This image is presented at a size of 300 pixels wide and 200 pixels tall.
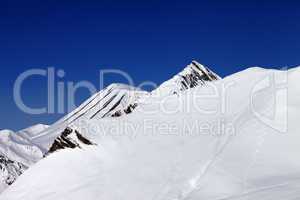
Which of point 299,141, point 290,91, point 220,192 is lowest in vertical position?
point 220,192

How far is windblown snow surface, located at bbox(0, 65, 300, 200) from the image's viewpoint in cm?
2812

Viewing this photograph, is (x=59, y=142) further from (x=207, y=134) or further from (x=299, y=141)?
(x=299, y=141)

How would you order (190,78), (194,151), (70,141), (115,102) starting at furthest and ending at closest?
(115,102) < (190,78) < (70,141) < (194,151)

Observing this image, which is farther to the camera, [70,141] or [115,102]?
[115,102]

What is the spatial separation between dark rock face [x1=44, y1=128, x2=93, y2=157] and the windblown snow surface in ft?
1.86

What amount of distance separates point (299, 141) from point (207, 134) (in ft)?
29.3

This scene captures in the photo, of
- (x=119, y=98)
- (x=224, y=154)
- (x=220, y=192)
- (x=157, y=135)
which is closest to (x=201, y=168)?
(x=224, y=154)

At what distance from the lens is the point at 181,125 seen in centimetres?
4338

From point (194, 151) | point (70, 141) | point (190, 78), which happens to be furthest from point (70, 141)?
point (190, 78)

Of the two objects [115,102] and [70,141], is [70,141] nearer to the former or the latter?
[70,141]

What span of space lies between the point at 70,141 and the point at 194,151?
13.8m

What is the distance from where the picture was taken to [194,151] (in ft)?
118

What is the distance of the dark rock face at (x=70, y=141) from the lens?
4438 cm

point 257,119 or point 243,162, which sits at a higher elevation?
point 257,119
